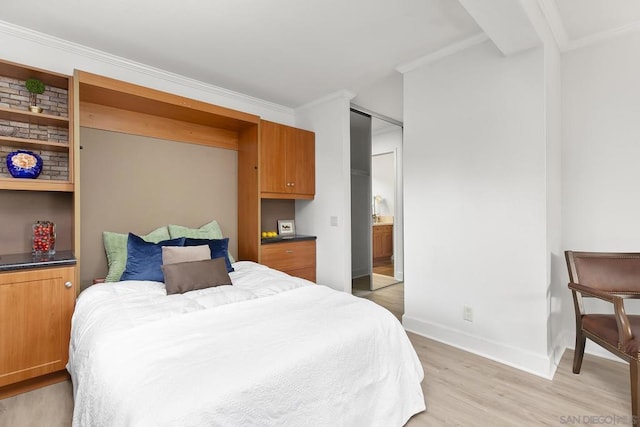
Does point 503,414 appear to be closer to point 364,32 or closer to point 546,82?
point 546,82

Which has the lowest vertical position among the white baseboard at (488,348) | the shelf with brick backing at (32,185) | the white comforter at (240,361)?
the white baseboard at (488,348)

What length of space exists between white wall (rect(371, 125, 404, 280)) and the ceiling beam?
2.90m

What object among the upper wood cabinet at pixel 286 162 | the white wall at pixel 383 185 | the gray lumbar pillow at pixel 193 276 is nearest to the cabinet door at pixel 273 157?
the upper wood cabinet at pixel 286 162

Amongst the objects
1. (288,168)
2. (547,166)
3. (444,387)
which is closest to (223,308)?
(444,387)

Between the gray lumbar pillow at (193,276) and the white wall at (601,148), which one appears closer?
the gray lumbar pillow at (193,276)

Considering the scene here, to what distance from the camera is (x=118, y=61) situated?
9.31 ft

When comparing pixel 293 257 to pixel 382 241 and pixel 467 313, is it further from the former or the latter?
pixel 382 241

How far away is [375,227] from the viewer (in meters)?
6.18

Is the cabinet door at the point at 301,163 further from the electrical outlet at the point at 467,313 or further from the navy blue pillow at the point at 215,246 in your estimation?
the electrical outlet at the point at 467,313

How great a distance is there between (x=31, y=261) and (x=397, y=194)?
4.55 metres

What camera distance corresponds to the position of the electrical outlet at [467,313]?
2.63m

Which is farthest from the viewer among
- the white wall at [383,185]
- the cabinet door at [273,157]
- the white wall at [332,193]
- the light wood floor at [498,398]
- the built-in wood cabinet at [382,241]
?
the white wall at [383,185]

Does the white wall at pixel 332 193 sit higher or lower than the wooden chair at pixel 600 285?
higher

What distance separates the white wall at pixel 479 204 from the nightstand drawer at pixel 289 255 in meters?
1.30
